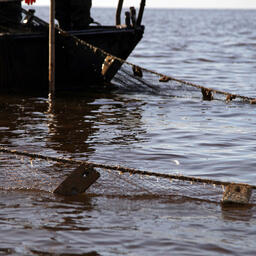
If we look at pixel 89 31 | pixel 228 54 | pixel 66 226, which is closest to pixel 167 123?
pixel 89 31

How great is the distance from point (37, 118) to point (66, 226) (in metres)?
5.52

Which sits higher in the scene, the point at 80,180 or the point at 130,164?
the point at 80,180

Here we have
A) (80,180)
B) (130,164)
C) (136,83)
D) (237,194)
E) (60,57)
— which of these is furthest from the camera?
(136,83)

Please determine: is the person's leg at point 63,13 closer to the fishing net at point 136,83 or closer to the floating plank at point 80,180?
the fishing net at point 136,83

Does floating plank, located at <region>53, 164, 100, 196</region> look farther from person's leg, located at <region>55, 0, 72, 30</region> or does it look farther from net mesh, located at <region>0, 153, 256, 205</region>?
person's leg, located at <region>55, 0, 72, 30</region>

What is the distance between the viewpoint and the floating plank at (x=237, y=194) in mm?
5465

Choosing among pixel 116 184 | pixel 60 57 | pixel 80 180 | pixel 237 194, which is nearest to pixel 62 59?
pixel 60 57

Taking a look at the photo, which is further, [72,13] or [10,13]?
[72,13]

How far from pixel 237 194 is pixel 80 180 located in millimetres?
1535

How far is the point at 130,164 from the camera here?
24.1 ft

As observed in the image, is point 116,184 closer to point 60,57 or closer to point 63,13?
point 60,57

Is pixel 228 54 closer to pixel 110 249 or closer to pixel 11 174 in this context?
pixel 11 174

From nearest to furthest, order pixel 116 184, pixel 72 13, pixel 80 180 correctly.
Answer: pixel 80 180 → pixel 116 184 → pixel 72 13

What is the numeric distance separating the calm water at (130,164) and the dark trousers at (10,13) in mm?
1758
